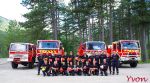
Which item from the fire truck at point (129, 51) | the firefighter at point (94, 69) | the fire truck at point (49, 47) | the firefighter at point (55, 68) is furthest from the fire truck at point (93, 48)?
the firefighter at point (55, 68)

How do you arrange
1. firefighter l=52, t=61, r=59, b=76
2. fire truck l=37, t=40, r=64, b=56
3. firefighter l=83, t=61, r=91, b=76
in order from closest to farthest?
firefighter l=52, t=61, r=59, b=76, firefighter l=83, t=61, r=91, b=76, fire truck l=37, t=40, r=64, b=56

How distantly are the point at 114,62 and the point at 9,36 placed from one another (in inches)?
4257

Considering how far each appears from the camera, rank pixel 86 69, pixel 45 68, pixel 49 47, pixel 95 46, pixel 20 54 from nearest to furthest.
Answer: pixel 45 68, pixel 86 69, pixel 49 47, pixel 20 54, pixel 95 46

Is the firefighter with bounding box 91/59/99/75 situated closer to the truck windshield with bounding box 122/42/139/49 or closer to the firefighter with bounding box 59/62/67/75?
the firefighter with bounding box 59/62/67/75

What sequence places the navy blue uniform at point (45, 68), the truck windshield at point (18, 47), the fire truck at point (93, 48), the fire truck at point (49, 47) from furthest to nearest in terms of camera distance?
1. the fire truck at point (93, 48)
2. the truck windshield at point (18, 47)
3. the fire truck at point (49, 47)
4. the navy blue uniform at point (45, 68)

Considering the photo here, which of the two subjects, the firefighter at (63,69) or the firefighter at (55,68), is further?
the firefighter at (63,69)

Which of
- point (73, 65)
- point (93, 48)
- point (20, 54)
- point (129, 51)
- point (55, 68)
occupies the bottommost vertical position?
point (55, 68)

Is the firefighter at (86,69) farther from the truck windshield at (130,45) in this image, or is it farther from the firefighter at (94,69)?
the truck windshield at (130,45)

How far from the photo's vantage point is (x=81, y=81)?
2495 centimetres

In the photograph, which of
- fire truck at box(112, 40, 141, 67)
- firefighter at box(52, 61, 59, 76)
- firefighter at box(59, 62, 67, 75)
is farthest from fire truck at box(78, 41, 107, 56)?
firefighter at box(52, 61, 59, 76)

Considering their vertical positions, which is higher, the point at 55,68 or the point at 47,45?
the point at 47,45

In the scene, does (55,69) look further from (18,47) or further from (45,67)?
(18,47)

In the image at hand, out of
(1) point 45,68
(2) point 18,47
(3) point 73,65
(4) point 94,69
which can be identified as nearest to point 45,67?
(1) point 45,68

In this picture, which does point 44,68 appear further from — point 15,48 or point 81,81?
point 15,48
